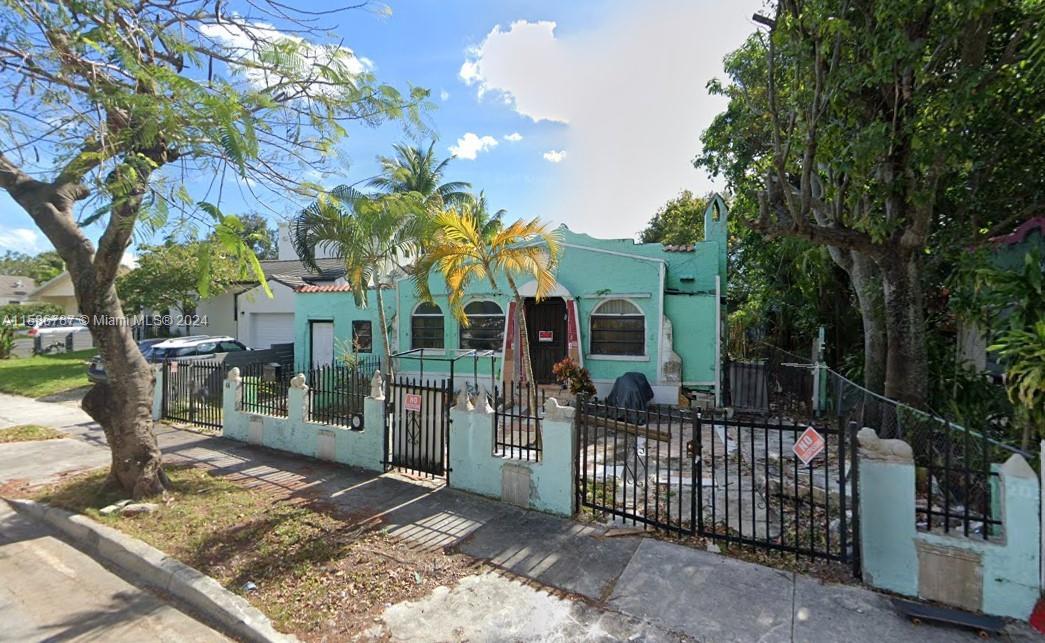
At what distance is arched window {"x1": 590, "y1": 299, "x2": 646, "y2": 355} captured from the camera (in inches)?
463

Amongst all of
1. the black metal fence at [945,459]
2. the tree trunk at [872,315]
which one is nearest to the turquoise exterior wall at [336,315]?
the tree trunk at [872,315]

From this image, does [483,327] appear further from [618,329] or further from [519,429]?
[519,429]

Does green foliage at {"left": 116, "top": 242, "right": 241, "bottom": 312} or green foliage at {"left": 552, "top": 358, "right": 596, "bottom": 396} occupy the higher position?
green foliage at {"left": 116, "top": 242, "right": 241, "bottom": 312}

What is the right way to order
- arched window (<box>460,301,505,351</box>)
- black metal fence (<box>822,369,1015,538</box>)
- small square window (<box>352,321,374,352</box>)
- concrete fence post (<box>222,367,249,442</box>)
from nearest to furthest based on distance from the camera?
black metal fence (<box>822,369,1015,538</box>)
concrete fence post (<box>222,367,249,442</box>)
arched window (<box>460,301,505,351</box>)
small square window (<box>352,321,374,352</box>)

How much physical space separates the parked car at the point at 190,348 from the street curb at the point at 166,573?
9.61 meters

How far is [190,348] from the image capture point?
47.4ft

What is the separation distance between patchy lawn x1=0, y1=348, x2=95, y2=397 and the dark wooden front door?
13452 mm

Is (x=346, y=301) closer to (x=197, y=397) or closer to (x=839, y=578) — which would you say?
(x=197, y=397)

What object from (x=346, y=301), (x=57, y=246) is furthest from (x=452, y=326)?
(x=57, y=246)

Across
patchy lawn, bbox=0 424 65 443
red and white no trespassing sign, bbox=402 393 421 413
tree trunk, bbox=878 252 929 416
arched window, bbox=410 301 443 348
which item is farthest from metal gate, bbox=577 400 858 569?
patchy lawn, bbox=0 424 65 443

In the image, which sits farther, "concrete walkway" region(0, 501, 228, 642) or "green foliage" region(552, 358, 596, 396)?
"green foliage" region(552, 358, 596, 396)

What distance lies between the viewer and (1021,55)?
17.7ft

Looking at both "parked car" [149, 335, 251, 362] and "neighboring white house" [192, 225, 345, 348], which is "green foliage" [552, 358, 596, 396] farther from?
"neighboring white house" [192, 225, 345, 348]

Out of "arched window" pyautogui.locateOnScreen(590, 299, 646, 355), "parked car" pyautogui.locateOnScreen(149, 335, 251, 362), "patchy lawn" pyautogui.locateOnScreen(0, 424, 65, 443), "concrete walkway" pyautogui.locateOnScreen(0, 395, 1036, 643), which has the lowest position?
"concrete walkway" pyautogui.locateOnScreen(0, 395, 1036, 643)
